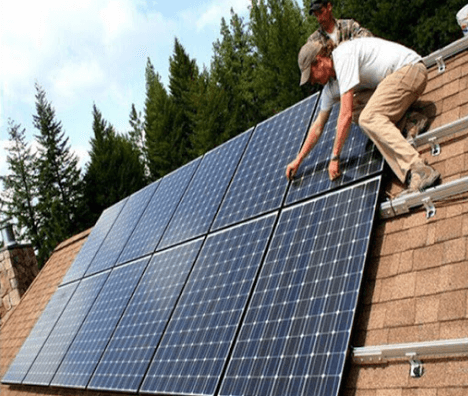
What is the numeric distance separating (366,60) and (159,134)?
4322 cm

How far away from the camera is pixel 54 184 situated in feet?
160

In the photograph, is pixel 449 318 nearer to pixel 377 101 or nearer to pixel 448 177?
pixel 448 177

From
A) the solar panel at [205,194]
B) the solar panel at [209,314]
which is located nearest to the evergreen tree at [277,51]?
the solar panel at [205,194]

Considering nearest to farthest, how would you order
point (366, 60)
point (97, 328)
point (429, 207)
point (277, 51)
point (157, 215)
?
point (429, 207)
point (366, 60)
point (97, 328)
point (157, 215)
point (277, 51)

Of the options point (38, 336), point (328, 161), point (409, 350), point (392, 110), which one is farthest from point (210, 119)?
point (409, 350)

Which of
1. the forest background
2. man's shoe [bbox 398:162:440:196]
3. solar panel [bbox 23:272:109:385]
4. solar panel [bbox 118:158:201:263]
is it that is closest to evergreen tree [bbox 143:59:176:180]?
the forest background

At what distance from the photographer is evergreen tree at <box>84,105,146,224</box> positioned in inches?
1849

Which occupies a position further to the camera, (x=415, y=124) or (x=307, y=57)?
(x=415, y=124)

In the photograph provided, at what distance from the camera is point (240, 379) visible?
4176 millimetres

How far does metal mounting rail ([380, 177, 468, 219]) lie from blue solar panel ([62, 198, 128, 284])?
6.91m

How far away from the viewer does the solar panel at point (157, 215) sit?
795 centimetres

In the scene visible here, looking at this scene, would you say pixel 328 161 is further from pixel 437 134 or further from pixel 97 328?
pixel 97 328

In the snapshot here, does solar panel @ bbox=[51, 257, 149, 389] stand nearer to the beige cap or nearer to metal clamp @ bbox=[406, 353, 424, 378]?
the beige cap

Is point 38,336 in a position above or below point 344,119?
below
